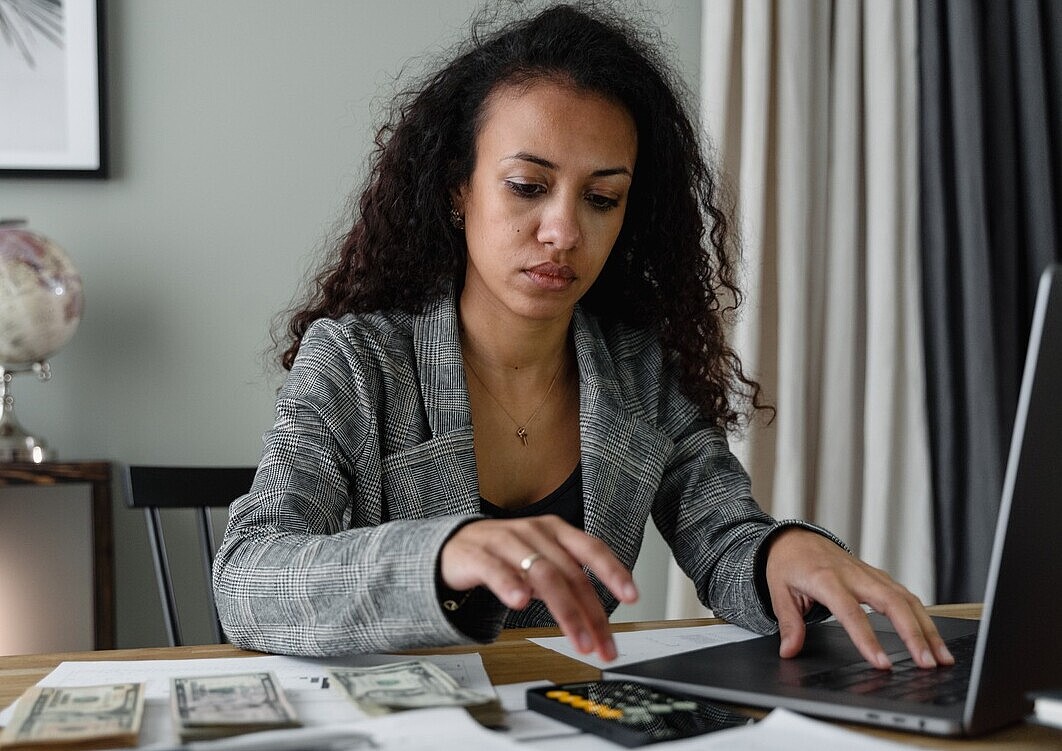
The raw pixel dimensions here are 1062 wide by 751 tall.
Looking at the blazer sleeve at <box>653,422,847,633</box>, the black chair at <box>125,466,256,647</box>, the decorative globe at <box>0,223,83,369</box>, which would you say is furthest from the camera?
the decorative globe at <box>0,223,83,369</box>

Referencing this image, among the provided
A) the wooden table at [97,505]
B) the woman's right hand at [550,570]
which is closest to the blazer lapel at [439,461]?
the woman's right hand at [550,570]

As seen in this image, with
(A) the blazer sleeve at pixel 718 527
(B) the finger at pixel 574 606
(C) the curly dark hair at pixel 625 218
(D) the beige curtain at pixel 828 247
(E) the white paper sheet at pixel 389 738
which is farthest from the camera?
(D) the beige curtain at pixel 828 247

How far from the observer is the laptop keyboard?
758 millimetres

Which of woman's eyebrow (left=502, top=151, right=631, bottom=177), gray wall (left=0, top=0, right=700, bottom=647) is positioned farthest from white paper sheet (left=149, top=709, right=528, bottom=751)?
gray wall (left=0, top=0, right=700, bottom=647)

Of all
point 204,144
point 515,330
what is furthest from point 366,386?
point 204,144

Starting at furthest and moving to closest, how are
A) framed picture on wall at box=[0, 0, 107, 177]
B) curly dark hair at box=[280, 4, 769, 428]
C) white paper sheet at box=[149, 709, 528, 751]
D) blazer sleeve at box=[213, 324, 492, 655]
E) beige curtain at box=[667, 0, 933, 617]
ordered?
beige curtain at box=[667, 0, 933, 617] → framed picture on wall at box=[0, 0, 107, 177] → curly dark hair at box=[280, 4, 769, 428] → blazer sleeve at box=[213, 324, 492, 655] → white paper sheet at box=[149, 709, 528, 751]

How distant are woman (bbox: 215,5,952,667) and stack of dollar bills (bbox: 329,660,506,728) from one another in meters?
0.05

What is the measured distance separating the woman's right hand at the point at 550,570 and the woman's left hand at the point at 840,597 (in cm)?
27

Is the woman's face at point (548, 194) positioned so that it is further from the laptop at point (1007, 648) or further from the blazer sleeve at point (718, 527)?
the laptop at point (1007, 648)

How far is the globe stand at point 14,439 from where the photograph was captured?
1929 mm

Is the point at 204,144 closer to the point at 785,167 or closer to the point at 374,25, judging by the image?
the point at 374,25

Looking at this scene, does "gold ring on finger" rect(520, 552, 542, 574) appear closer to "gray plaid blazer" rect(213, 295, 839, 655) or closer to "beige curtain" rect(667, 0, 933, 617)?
"gray plaid blazer" rect(213, 295, 839, 655)

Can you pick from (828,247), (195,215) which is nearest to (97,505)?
(195,215)

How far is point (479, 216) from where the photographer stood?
4.41 feet
